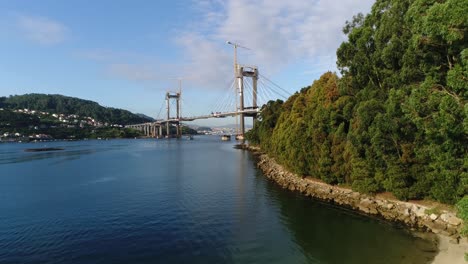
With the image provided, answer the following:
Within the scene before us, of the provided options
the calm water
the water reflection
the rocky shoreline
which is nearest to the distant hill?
the calm water

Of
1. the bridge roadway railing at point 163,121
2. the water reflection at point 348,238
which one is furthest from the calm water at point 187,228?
the bridge roadway railing at point 163,121

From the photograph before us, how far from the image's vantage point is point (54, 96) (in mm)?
196875

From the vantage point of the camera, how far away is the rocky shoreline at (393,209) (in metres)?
13.1

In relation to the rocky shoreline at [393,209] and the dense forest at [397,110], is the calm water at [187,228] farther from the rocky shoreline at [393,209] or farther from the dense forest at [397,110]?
the dense forest at [397,110]

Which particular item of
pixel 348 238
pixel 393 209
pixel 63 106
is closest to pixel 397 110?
pixel 393 209

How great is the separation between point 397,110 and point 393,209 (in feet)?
19.2

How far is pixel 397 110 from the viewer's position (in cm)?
1366

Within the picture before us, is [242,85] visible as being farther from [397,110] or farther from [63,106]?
[63,106]

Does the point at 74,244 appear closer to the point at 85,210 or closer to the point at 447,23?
the point at 85,210

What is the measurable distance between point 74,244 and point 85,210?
19.1 ft

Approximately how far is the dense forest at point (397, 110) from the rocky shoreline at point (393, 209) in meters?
0.62

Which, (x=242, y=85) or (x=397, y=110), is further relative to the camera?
(x=242, y=85)

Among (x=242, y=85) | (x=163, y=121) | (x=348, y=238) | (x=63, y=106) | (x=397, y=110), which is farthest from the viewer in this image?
(x=63, y=106)

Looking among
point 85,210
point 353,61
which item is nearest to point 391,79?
point 353,61
